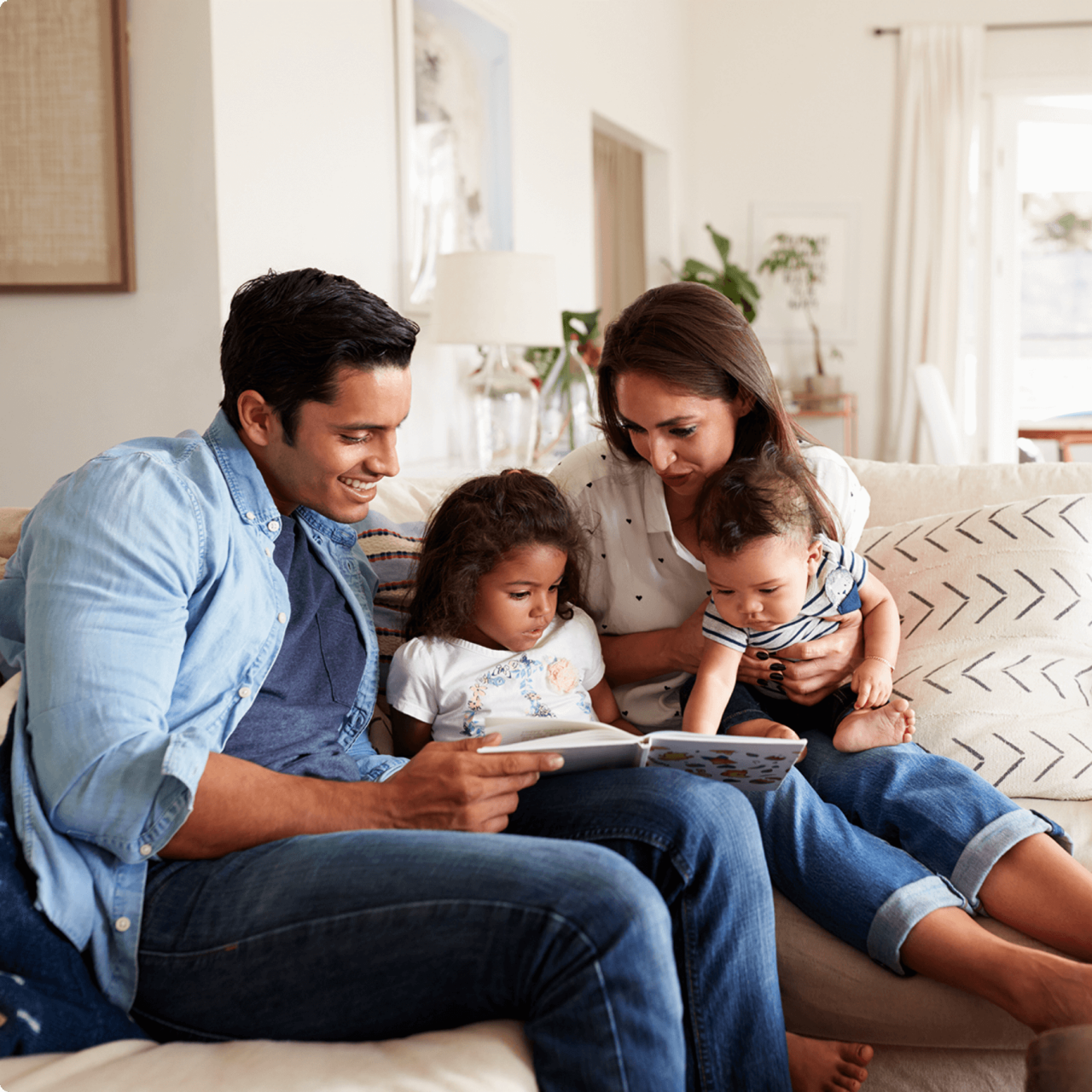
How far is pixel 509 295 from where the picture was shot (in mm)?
2994

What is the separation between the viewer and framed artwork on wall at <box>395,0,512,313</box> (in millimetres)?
3105

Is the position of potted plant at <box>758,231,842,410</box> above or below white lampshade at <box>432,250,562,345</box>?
above

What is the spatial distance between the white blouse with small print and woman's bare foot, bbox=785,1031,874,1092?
0.54 metres

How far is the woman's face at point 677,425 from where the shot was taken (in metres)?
1.54

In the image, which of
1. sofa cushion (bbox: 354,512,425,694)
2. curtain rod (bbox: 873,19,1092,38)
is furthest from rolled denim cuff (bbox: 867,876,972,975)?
curtain rod (bbox: 873,19,1092,38)

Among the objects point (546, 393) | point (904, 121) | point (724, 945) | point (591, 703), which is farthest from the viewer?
point (904, 121)

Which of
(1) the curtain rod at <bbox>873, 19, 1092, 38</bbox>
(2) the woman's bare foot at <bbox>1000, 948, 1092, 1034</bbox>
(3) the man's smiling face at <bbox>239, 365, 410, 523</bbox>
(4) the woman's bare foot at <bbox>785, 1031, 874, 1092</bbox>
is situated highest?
(1) the curtain rod at <bbox>873, 19, 1092, 38</bbox>

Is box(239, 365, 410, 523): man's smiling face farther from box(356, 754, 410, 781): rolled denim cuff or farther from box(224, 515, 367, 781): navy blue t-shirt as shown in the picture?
box(356, 754, 410, 781): rolled denim cuff

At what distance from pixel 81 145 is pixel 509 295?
112 centimetres

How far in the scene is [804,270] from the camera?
612cm

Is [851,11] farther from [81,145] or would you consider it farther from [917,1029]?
[917,1029]

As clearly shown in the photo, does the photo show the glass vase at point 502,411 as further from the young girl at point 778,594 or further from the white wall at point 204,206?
the young girl at point 778,594

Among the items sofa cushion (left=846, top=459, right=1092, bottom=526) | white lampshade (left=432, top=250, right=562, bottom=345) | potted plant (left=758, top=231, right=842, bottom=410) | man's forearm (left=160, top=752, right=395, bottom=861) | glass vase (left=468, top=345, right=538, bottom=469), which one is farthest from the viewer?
potted plant (left=758, top=231, right=842, bottom=410)

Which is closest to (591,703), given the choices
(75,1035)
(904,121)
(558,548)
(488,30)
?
(558,548)
